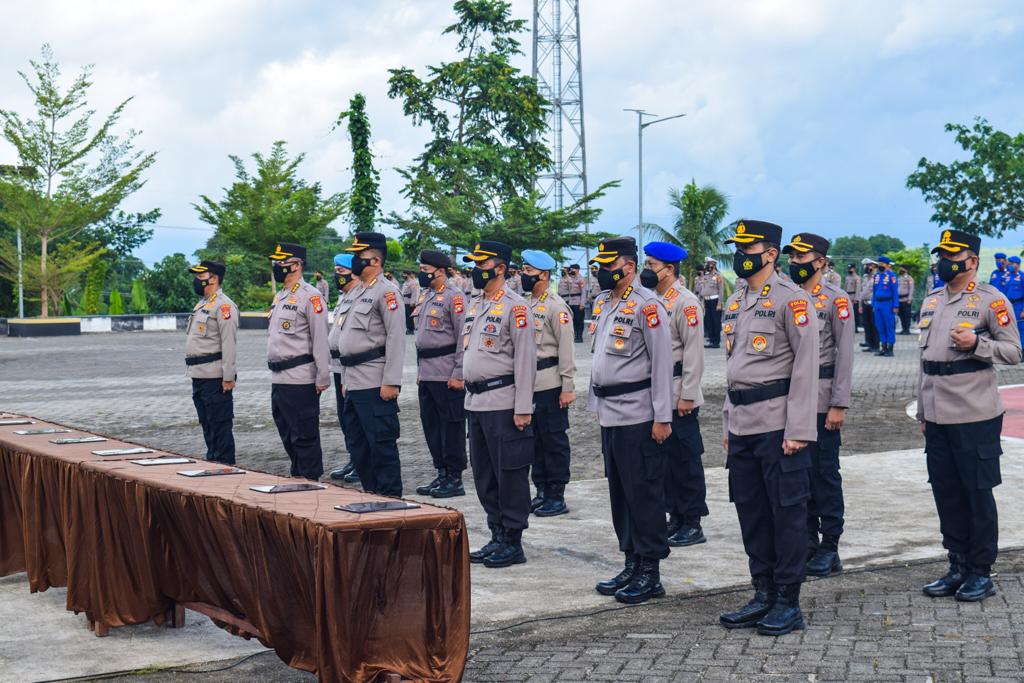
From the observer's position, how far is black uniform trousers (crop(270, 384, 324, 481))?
9664 millimetres

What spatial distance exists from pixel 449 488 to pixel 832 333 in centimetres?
350

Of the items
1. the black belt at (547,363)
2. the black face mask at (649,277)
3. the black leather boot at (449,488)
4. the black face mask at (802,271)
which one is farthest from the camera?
the black leather boot at (449,488)

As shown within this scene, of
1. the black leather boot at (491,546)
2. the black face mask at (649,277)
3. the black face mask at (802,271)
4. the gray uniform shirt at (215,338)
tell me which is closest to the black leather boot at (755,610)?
the black leather boot at (491,546)

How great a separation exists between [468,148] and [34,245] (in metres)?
15.7

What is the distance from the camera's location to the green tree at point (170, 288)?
148 ft

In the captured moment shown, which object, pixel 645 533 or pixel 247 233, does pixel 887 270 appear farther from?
pixel 247 233

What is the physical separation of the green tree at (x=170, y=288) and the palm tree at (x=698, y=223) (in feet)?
59.1

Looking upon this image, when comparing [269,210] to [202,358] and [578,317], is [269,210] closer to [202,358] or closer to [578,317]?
[578,317]

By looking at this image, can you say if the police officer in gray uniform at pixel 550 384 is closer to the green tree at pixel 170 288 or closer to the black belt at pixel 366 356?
the black belt at pixel 366 356

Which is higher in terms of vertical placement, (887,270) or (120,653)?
(887,270)

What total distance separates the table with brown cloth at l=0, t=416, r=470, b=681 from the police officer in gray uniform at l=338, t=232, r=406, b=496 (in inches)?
103

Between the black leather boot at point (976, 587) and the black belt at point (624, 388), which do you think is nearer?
the black leather boot at point (976, 587)

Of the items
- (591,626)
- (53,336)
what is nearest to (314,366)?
(591,626)

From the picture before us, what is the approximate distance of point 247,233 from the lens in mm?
44469
